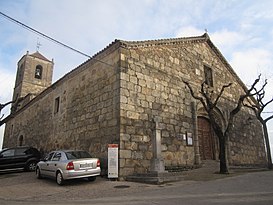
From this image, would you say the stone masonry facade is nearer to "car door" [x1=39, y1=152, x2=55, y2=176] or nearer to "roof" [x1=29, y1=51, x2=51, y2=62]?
"car door" [x1=39, y1=152, x2=55, y2=176]

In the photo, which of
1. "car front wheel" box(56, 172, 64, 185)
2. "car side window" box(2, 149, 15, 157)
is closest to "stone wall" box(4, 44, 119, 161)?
"car front wheel" box(56, 172, 64, 185)

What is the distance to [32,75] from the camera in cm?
2906

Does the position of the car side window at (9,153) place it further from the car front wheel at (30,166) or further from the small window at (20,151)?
the car front wheel at (30,166)

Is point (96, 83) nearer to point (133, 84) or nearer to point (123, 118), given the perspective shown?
point (133, 84)

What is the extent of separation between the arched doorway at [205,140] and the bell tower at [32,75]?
20985 mm

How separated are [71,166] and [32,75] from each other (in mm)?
24108

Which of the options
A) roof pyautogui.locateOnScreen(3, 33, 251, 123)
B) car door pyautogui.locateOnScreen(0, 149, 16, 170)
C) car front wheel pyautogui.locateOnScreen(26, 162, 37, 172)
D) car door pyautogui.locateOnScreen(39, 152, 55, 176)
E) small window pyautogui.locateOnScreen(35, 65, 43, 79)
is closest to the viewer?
car door pyautogui.locateOnScreen(39, 152, 55, 176)

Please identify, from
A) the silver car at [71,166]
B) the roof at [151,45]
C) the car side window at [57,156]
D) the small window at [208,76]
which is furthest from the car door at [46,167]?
the small window at [208,76]

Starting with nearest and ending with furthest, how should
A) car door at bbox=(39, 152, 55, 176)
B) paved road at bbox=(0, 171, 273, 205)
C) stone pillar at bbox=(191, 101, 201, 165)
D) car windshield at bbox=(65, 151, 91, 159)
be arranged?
1. paved road at bbox=(0, 171, 273, 205)
2. car windshield at bbox=(65, 151, 91, 159)
3. car door at bbox=(39, 152, 55, 176)
4. stone pillar at bbox=(191, 101, 201, 165)

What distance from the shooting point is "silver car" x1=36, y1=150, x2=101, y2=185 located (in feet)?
26.0

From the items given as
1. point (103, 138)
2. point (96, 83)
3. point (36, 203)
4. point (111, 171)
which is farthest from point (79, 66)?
point (36, 203)

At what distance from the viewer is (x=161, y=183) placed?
7832 millimetres

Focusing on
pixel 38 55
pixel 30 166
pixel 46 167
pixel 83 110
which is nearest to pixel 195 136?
pixel 83 110

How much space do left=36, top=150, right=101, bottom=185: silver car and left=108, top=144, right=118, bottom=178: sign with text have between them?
1.48 feet
